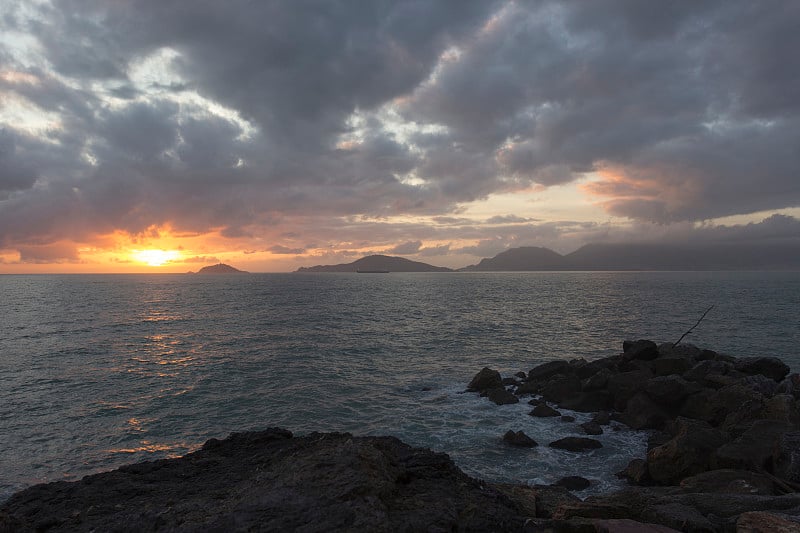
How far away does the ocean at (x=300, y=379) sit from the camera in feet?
66.0

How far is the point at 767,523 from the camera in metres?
7.95

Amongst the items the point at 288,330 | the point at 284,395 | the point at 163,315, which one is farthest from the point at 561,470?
the point at 163,315

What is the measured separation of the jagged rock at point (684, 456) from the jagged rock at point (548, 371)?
52.2 ft

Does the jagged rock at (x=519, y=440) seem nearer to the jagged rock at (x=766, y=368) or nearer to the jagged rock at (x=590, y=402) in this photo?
the jagged rock at (x=590, y=402)

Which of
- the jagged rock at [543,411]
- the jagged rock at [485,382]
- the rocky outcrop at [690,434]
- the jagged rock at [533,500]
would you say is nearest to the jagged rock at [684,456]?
the rocky outcrop at [690,434]

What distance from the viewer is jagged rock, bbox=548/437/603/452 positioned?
2012cm

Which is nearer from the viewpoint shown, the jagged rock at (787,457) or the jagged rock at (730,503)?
the jagged rock at (730,503)

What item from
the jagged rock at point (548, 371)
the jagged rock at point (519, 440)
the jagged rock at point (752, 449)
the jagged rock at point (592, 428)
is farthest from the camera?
the jagged rock at point (548, 371)

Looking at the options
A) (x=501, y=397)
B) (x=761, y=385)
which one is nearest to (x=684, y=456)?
(x=761, y=385)

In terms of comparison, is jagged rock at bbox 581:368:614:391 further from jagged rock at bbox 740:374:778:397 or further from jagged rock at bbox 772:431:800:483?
jagged rock at bbox 772:431:800:483

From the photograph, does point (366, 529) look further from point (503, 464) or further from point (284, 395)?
point (284, 395)

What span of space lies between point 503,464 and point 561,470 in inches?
98.4

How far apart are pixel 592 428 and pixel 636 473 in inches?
227

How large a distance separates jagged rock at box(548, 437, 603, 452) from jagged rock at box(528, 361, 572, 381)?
11301 mm
